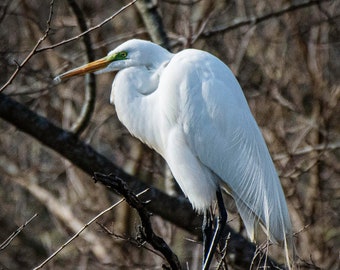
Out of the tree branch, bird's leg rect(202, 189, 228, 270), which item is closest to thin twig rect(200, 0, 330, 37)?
the tree branch

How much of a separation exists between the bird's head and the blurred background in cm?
154

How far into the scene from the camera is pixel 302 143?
6926mm

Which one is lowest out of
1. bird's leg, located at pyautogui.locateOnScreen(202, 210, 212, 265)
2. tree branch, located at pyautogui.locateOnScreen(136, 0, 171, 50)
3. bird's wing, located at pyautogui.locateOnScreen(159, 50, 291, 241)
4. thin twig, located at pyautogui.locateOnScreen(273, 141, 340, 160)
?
thin twig, located at pyautogui.locateOnScreen(273, 141, 340, 160)

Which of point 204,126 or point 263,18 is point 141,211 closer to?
point 204,126

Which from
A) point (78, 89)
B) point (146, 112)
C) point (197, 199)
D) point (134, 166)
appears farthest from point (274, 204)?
point (78, 89)

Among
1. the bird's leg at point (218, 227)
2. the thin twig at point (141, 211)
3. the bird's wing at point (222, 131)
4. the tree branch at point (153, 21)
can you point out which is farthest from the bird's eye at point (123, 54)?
the tree branch at point (153, 21)

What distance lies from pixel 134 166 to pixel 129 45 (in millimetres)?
2576

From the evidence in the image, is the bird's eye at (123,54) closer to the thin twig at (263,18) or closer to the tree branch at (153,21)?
the tree branch at (153,21)

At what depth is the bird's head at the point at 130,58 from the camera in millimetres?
4102

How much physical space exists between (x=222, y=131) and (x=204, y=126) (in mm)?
94

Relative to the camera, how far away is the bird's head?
4.10 m

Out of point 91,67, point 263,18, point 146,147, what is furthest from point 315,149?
point 91,67

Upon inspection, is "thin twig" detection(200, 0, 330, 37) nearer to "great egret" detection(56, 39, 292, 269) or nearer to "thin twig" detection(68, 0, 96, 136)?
"thin twig" detection(68, 0, 96, 136)

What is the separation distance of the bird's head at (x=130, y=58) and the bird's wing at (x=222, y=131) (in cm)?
9
